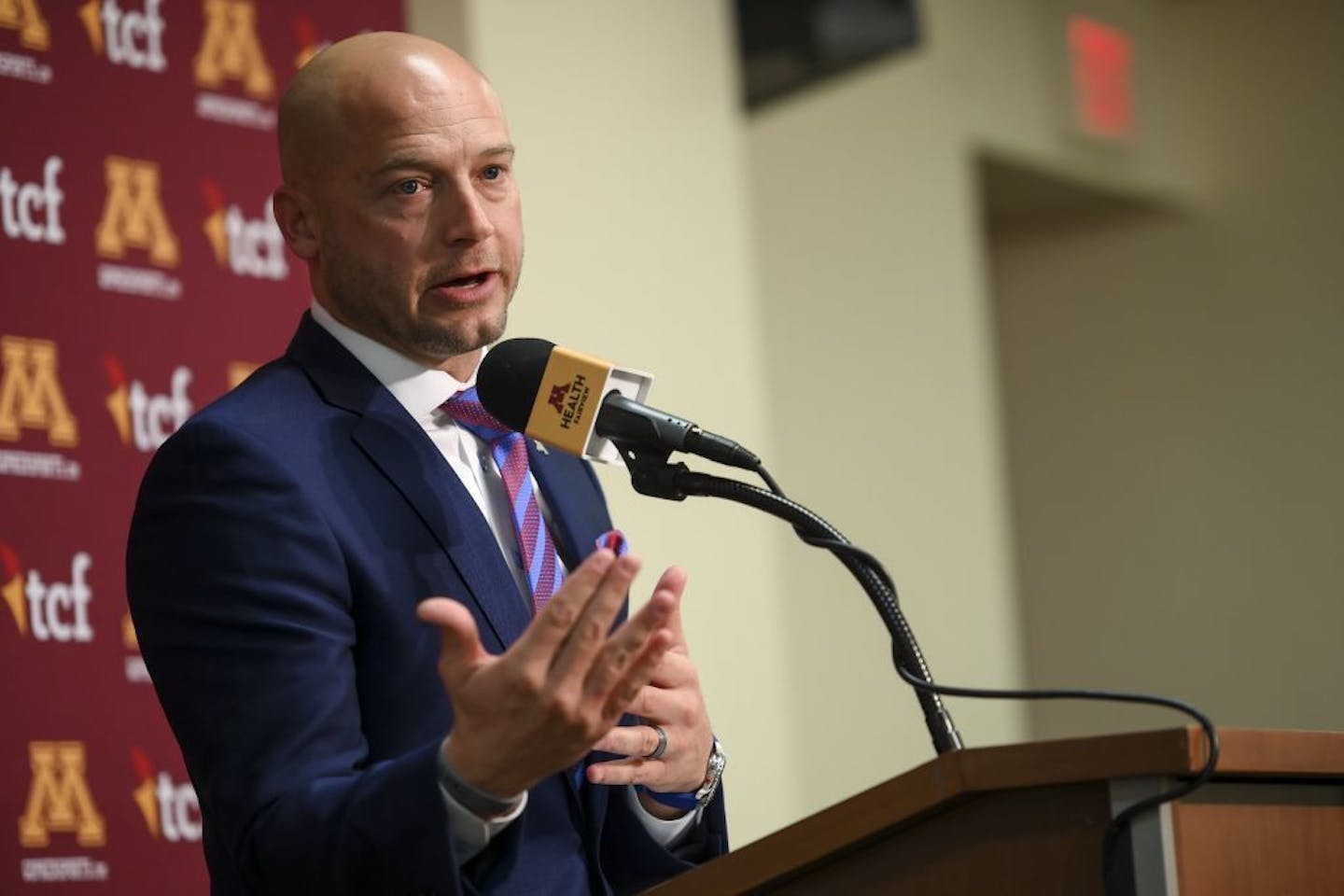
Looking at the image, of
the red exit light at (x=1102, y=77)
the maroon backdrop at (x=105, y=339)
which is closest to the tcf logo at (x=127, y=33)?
the maroon backdrop at (x=105, y=339)

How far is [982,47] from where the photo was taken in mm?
5461

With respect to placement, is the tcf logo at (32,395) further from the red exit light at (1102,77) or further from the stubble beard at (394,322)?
the red exit light at (1102,77)

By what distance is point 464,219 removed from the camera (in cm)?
189

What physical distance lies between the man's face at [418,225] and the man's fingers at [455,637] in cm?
57

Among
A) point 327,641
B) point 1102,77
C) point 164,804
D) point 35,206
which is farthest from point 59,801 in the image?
point 1102,77

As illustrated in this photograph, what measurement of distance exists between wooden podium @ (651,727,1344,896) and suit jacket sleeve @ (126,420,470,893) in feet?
0.76

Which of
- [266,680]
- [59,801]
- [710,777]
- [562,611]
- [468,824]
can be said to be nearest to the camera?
[562,611]

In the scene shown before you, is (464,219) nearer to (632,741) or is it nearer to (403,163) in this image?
(403,163)

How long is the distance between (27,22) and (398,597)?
1.48 metres

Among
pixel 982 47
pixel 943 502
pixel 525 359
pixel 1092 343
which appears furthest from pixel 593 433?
pixel 1092 343

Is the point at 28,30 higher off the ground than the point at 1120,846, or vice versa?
the point at 28,30

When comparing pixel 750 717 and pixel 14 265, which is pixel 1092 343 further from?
pixel 14 265

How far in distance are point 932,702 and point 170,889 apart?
1.55 metres

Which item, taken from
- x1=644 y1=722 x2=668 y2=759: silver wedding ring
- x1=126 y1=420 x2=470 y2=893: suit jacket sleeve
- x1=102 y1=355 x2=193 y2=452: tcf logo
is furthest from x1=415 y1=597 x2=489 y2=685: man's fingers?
x1=102 y1=355 x2=193 y2=452: tcf logo
